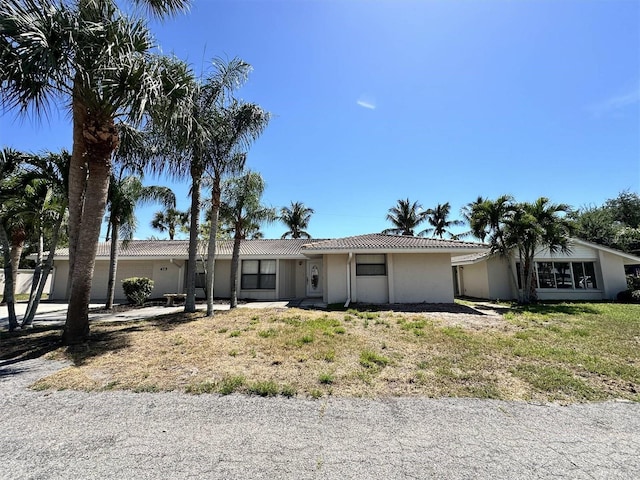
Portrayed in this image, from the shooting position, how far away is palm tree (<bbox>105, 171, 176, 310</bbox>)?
11.9 meters

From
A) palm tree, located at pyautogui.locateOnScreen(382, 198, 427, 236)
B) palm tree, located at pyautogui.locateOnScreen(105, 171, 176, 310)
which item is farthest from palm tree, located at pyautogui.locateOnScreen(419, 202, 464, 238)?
palm tree, located at pyautogui.locateOnScreen(105, 171, 176, 310)

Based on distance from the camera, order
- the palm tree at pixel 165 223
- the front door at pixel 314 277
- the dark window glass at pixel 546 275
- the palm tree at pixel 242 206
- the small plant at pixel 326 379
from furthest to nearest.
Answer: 1. the palm tree at pixel 165 223
2. the front door at pixel 314 277
3. the dark window glass at pixel 546 275
4. the palm tree at pixel 242 206
5. the small plant at pixel 326 379

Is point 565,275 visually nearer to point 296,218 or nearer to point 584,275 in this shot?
point 584,275

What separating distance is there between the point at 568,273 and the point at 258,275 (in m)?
18.0

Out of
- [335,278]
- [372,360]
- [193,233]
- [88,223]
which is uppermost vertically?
[193,233]

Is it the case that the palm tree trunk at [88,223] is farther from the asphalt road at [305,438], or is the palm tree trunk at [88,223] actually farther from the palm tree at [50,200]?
the asphalt road at [305,438]

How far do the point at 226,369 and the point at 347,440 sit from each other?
2799 mm

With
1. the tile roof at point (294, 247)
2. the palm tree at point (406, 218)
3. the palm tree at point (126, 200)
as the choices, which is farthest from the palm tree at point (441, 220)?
the palm tree at point (126, 200)

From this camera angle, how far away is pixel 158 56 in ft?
20.7

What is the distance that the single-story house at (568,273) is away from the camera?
53.9ft

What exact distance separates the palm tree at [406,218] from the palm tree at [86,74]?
94.4 feet

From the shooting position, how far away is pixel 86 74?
5422 mm

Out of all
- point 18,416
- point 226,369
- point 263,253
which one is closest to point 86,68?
point 18,416

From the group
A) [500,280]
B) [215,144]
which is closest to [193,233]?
[215,144]
